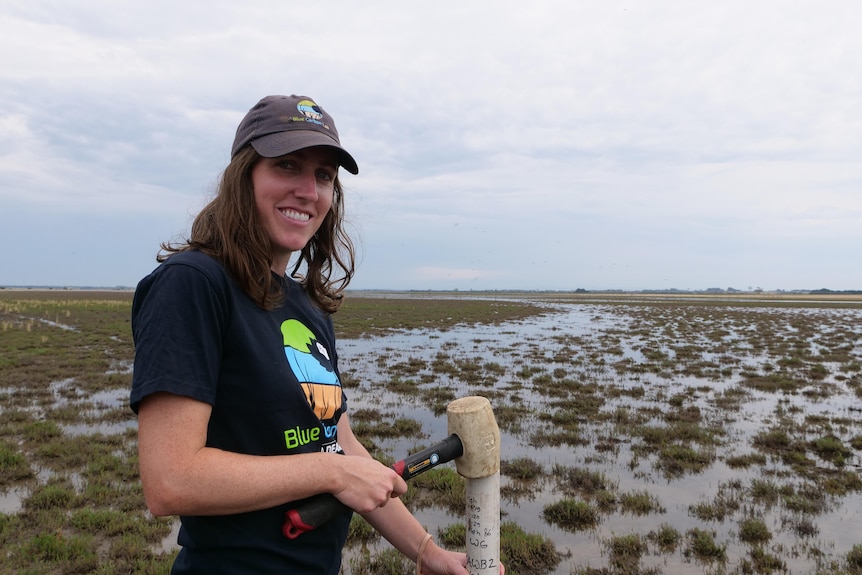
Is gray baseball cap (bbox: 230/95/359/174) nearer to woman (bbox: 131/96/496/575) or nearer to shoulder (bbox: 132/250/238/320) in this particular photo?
woman (bbox: 131/96/496/575)

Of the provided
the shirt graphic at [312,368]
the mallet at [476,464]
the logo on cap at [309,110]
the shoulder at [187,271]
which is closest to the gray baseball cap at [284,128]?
the logo on cap at [309,110]

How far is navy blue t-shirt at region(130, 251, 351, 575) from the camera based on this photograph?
123cm

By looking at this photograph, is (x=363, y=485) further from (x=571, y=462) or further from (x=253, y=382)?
(x=571, y=462)

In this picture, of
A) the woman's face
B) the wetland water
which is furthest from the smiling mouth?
the wetland water

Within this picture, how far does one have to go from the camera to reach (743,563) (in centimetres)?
507

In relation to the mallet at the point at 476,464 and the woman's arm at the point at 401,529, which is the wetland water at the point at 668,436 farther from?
the mallet at the point at 476,464

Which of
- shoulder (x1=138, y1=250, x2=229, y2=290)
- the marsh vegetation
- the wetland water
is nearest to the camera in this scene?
shoulder (x1=138, y1=250, x2=229, y2=290)

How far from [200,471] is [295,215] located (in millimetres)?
855

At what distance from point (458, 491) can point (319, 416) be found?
5607mm

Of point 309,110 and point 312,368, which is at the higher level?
point 309,110

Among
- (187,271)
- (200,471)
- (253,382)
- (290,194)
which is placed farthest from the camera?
(290,194)

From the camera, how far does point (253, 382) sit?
1.41 m

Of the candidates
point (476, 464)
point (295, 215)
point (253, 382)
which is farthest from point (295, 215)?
point (476, 464)

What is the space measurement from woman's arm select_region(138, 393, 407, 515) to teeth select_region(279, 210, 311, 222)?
690mm
